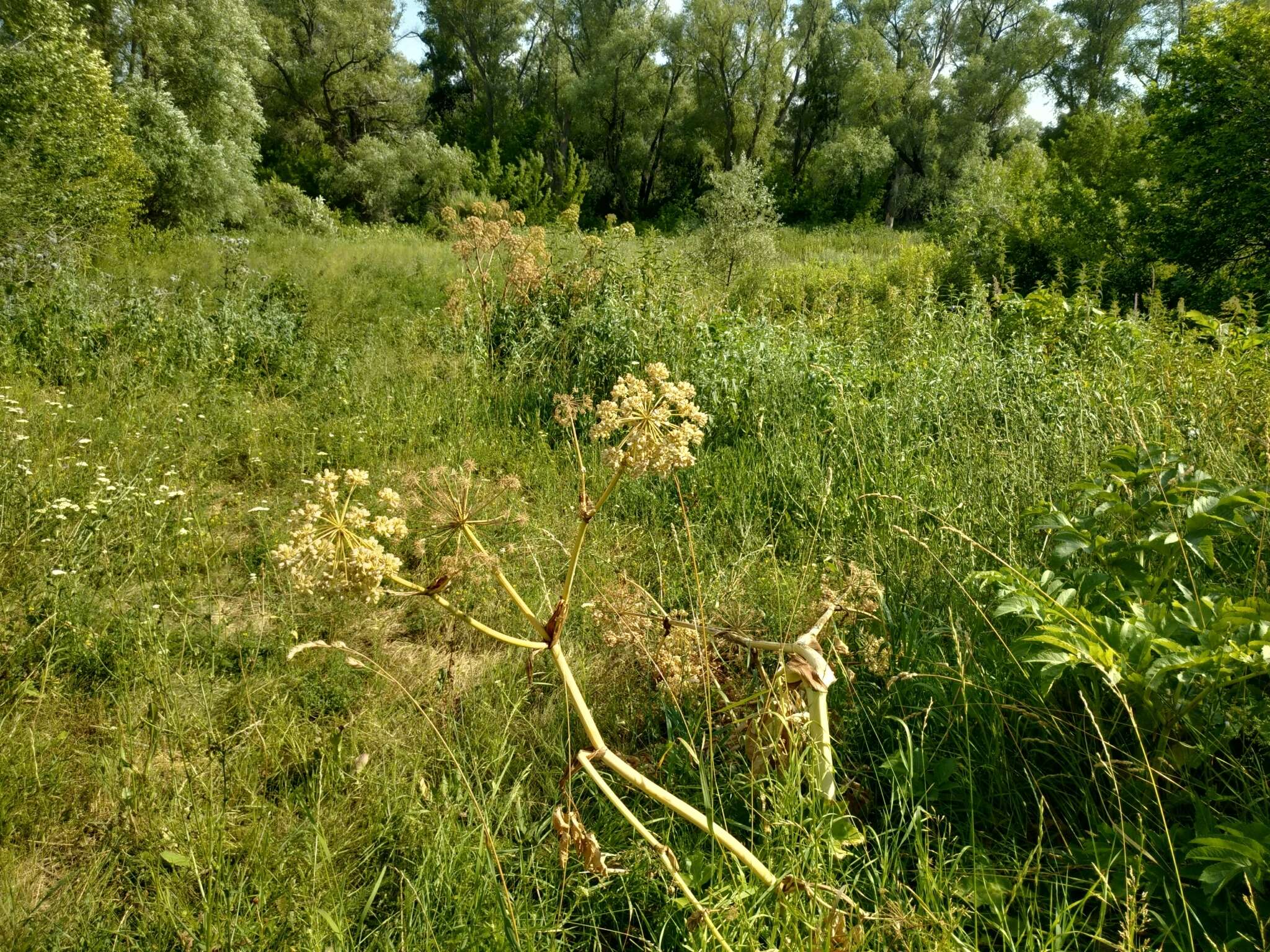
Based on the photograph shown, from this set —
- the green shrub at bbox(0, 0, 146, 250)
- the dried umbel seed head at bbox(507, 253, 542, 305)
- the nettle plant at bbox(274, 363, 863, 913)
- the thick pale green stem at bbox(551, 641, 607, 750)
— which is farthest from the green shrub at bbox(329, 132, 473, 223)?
the thick pale green stem at bbox(551, 641, 607, 750)

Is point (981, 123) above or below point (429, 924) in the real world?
above

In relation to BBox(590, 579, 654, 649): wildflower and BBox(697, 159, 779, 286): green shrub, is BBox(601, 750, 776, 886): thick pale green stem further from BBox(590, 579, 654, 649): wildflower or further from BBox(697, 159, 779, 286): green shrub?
BBox(697, 159, 779, 286): green shrub

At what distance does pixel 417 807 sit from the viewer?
6.73 ft

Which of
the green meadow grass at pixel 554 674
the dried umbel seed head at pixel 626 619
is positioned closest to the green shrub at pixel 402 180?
the green meadow grass at pixel 554 674

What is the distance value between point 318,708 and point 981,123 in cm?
3935

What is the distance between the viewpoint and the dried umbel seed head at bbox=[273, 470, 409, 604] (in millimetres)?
1205

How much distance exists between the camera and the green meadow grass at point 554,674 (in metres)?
1.66

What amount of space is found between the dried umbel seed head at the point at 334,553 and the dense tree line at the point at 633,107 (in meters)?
14.7

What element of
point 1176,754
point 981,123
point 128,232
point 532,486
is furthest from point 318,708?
point 981,123

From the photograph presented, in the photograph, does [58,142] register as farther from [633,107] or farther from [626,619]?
[633,107]

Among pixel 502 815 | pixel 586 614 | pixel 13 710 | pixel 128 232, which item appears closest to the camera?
pixel 502 815

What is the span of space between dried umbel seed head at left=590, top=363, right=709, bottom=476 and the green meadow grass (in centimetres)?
48

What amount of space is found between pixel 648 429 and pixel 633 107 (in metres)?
38.5

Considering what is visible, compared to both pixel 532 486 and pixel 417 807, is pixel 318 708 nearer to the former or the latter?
pixel 417 807
